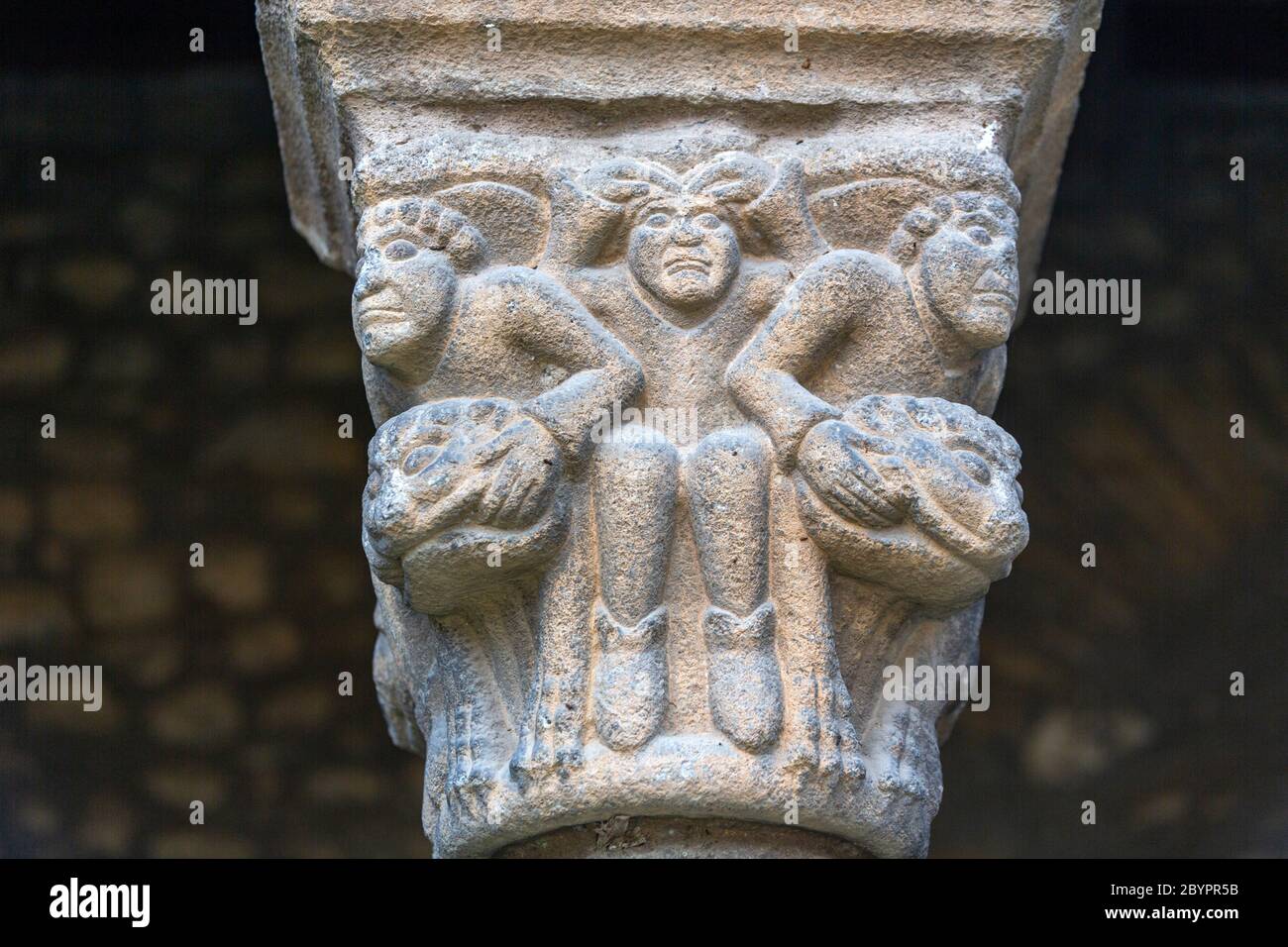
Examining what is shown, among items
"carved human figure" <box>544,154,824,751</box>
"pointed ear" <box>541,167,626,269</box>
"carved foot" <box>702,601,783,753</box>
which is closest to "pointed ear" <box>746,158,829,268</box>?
"carved human figure" <box>544,154,824,751</box>

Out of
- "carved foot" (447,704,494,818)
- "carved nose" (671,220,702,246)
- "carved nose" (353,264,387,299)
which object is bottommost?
"carved foot" (447,704,494,818)

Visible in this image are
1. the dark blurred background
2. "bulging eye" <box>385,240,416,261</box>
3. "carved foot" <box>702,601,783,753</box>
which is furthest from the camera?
the dark blurred background

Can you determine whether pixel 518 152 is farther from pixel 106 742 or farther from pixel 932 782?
pixel 106 742

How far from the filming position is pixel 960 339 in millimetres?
1774

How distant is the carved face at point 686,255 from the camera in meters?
1.76

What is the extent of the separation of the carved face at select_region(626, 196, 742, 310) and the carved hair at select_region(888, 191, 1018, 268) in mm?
145

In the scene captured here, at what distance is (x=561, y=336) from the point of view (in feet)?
5.73

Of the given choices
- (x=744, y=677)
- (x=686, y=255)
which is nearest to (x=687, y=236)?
(x=686, y=255)

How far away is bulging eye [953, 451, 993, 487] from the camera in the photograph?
169 centimetres

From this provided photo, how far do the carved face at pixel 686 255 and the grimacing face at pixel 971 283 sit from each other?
17 centimetres

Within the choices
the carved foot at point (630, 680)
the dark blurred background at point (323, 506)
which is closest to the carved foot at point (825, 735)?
the carved foot at point (630, 680)

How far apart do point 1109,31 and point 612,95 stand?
1357mm

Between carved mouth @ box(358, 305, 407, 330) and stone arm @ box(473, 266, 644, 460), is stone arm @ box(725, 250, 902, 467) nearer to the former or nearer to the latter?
stone arm @ box(473, 266, 644, 460)

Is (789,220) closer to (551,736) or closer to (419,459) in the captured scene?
(419,459)
